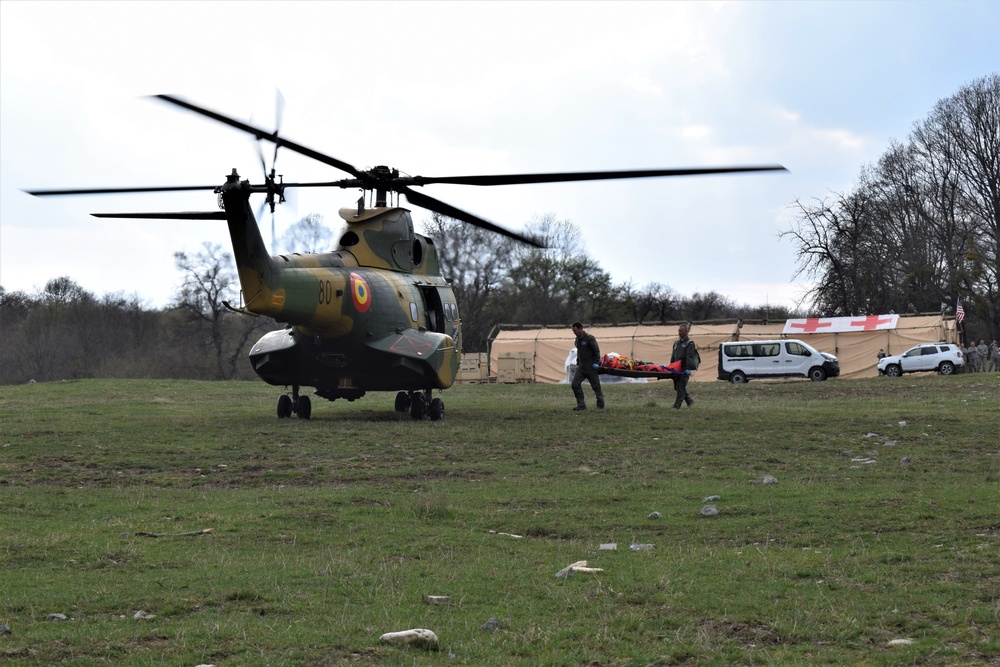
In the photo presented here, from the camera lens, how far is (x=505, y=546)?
873 cm

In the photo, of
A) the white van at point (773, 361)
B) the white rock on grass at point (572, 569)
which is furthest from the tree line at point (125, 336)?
the white rock on grass at point (572, 569)

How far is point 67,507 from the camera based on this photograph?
35.2ft

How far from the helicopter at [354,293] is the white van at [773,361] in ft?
88.6

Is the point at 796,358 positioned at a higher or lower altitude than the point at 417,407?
higher

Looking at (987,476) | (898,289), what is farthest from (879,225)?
(987,476)

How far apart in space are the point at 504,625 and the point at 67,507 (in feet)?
20.4

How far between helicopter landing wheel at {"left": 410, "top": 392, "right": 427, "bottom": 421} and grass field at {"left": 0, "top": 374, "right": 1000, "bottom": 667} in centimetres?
401

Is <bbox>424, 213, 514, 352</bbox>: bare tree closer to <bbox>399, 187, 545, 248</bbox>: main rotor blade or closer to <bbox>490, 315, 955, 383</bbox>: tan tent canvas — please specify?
<bbox>490, 315, 955, 383</bbox>: tan tent canvas

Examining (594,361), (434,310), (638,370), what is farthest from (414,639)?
(638,370)

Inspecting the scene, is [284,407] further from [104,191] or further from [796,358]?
[796,358]

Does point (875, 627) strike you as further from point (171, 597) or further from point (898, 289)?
point (898, 289)

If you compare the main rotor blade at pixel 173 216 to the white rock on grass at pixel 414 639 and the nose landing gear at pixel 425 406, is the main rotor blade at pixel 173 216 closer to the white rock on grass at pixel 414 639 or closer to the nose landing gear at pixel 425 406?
the nose landing gear at pixel 425 406

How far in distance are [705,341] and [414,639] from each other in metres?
49.0

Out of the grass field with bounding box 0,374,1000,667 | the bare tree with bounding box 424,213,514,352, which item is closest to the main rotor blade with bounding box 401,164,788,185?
the grass field with bounding box 0,374,1000,667
